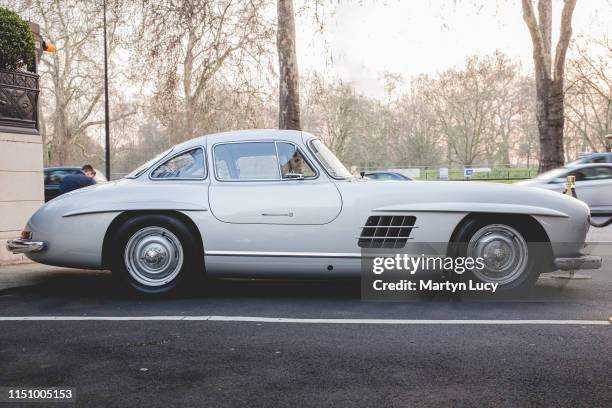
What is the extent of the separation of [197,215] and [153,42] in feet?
43.2

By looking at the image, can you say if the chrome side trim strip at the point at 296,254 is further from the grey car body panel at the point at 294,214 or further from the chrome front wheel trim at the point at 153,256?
the chrome front wheel trim at the point at 153,256

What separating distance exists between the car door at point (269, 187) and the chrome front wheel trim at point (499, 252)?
1377mm

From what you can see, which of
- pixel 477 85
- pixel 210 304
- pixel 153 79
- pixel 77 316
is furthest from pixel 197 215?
pixel 477 85

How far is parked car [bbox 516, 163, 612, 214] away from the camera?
15547 millimetres

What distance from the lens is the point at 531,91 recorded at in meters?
49.5

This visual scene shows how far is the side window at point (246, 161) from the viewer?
6004mm

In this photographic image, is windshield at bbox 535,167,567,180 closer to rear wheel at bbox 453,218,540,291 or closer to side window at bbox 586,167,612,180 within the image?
side window at bbox 586,167,612,180

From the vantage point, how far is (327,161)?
6.09m

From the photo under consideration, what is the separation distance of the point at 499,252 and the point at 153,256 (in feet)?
11.1

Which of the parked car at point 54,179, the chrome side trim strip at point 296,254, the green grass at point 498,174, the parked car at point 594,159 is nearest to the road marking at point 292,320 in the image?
the chrome side trim strip at point 296,254

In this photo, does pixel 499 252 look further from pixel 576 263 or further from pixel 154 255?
pixel 154 255

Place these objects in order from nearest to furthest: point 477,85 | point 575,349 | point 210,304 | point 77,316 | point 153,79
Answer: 1. point 575,349
2. point 77,316
3. point 210,304
4. point 153,79
5. point 477,85

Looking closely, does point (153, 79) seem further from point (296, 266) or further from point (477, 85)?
point (477, 85)

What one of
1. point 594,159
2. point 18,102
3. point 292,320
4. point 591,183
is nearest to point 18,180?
point 18,102
